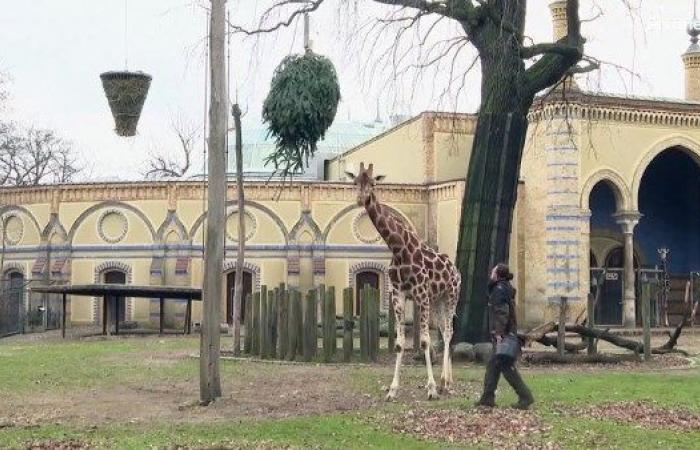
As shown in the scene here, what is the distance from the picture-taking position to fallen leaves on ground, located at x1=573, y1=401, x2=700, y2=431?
36.5 feet

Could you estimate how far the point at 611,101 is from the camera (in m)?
33.8

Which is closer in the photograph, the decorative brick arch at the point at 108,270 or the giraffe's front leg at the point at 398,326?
the giraffe's front leg at the point at 398,326

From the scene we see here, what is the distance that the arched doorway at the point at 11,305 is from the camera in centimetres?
3400

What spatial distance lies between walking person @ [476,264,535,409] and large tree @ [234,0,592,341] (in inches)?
279

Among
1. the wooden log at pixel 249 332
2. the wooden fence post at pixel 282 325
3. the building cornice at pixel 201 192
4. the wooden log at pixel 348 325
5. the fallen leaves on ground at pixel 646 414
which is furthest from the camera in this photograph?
the building cornice at pixel 201 192

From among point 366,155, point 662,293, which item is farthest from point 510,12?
point 366,155

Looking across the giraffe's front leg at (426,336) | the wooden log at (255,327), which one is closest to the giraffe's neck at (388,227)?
the giraffe's front leg at (426,336)

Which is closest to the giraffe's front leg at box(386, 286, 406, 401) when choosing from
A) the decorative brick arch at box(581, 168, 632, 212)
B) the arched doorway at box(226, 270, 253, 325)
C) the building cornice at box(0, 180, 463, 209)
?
the decorative brick arch at box(581, 168, 632, 212)

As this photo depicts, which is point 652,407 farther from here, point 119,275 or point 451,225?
point 119,275

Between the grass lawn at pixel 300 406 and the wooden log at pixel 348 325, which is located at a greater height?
the wooden log at pixel 348 325

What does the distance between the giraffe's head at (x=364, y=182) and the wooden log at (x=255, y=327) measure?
6.93 meters

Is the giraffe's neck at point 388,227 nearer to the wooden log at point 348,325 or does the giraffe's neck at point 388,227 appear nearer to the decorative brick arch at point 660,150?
the wooden log at point 348,325

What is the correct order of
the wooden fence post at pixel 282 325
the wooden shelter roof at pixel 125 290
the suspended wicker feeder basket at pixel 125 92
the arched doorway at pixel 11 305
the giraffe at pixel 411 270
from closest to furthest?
1. the giraffe at pixel 411 270
2. the suspended wicker feeder basket at pixel 125 92
3. the wooden fence post at pixel 282 325
4. the wooden shelter roof at pixel 125 290
5. the arched doorway at pixel 11 305

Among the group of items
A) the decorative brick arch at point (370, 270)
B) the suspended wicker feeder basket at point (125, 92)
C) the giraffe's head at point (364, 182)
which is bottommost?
the decorative brick arch at point (370, 270)
